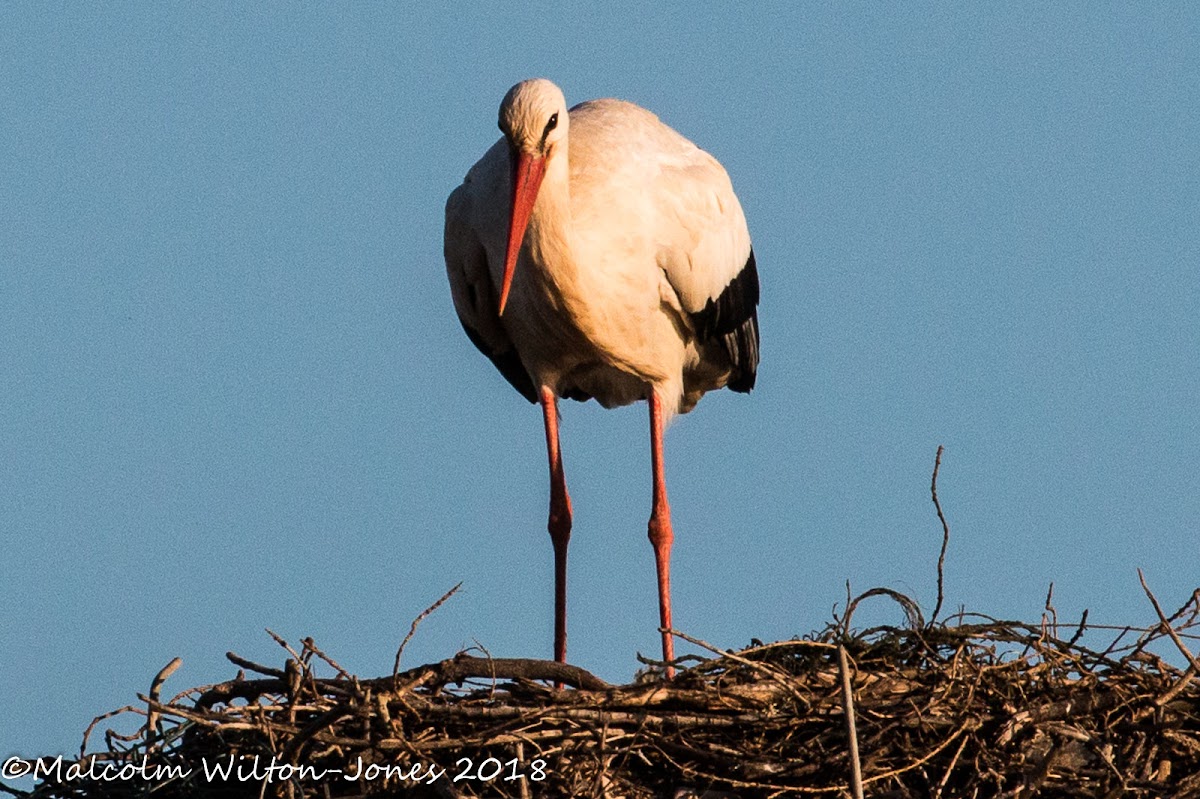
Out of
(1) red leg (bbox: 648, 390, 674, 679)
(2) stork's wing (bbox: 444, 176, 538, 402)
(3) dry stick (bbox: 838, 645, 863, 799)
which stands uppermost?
(2) stork's wing (bbox: 444, 176, 538, 402)

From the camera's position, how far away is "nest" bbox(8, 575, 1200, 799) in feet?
21.8

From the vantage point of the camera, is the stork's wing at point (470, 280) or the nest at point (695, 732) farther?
the stork's wing at point (470, 280)

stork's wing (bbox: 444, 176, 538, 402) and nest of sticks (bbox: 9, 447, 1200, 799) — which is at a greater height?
stork's wing (bbox: 444, 176, 538, 402)

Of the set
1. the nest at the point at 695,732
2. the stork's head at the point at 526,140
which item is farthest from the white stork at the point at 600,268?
the nest at the point at 695,732

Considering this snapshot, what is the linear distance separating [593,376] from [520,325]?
571 millimetres

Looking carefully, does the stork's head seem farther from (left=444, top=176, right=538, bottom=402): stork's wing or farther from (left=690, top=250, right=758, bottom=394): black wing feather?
(left=690, top=250, right=758, bottom=394): black wing feather

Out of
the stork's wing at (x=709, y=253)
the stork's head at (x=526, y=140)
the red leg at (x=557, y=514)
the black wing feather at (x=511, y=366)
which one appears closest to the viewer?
the stork's head at (x=526, y=140)

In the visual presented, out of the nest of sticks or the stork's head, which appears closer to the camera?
the nest of sticks

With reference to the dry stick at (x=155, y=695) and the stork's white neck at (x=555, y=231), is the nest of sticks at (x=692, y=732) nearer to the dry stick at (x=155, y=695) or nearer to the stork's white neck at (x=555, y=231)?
the dry stick at (x=155, y=695)

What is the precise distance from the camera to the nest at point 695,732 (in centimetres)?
665

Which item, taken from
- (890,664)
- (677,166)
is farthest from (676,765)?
(677,166)

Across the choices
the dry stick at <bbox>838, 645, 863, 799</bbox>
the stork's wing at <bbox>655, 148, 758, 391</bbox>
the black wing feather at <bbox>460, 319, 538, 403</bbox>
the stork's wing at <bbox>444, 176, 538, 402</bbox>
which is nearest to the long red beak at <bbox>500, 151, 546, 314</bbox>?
the stork's wing at <bbox>444, 176, 538, 402</bbox>

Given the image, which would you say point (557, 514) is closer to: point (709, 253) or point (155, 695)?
point (709, 253)

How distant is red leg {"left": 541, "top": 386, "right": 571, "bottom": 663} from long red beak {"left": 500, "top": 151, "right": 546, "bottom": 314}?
1.30m
